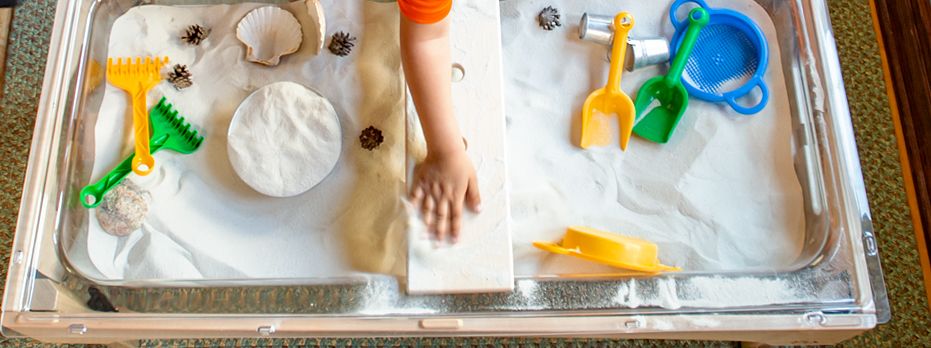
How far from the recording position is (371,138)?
91 cm

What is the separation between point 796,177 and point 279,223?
643mm

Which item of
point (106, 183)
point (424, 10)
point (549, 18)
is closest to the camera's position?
point (424, 10)

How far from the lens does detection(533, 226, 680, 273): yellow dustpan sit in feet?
2.65

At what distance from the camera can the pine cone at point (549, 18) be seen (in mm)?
984

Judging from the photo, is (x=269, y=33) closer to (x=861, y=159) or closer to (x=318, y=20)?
(x=318, y=20)

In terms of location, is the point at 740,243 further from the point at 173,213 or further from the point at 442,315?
the point at 173,213

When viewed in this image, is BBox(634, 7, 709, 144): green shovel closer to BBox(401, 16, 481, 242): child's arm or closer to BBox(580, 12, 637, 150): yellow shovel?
BBox(580, 12, 637, 150): yellow shovel

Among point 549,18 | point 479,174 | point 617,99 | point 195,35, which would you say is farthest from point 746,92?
point 195,35

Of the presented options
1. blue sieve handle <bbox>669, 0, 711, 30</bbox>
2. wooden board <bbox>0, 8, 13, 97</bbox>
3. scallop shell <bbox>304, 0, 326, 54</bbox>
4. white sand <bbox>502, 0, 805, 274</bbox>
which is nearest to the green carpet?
wooden board <bbox>0, 8, 13, 97</bbox>

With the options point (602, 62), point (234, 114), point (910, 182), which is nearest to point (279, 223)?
point (234, 114)

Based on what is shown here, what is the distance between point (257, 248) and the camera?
0.88 m

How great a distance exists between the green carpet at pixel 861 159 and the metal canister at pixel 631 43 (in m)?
0.38

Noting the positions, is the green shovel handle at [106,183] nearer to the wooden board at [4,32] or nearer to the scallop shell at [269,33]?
the scallop shell at [269,33]

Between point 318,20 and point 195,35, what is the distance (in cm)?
17
